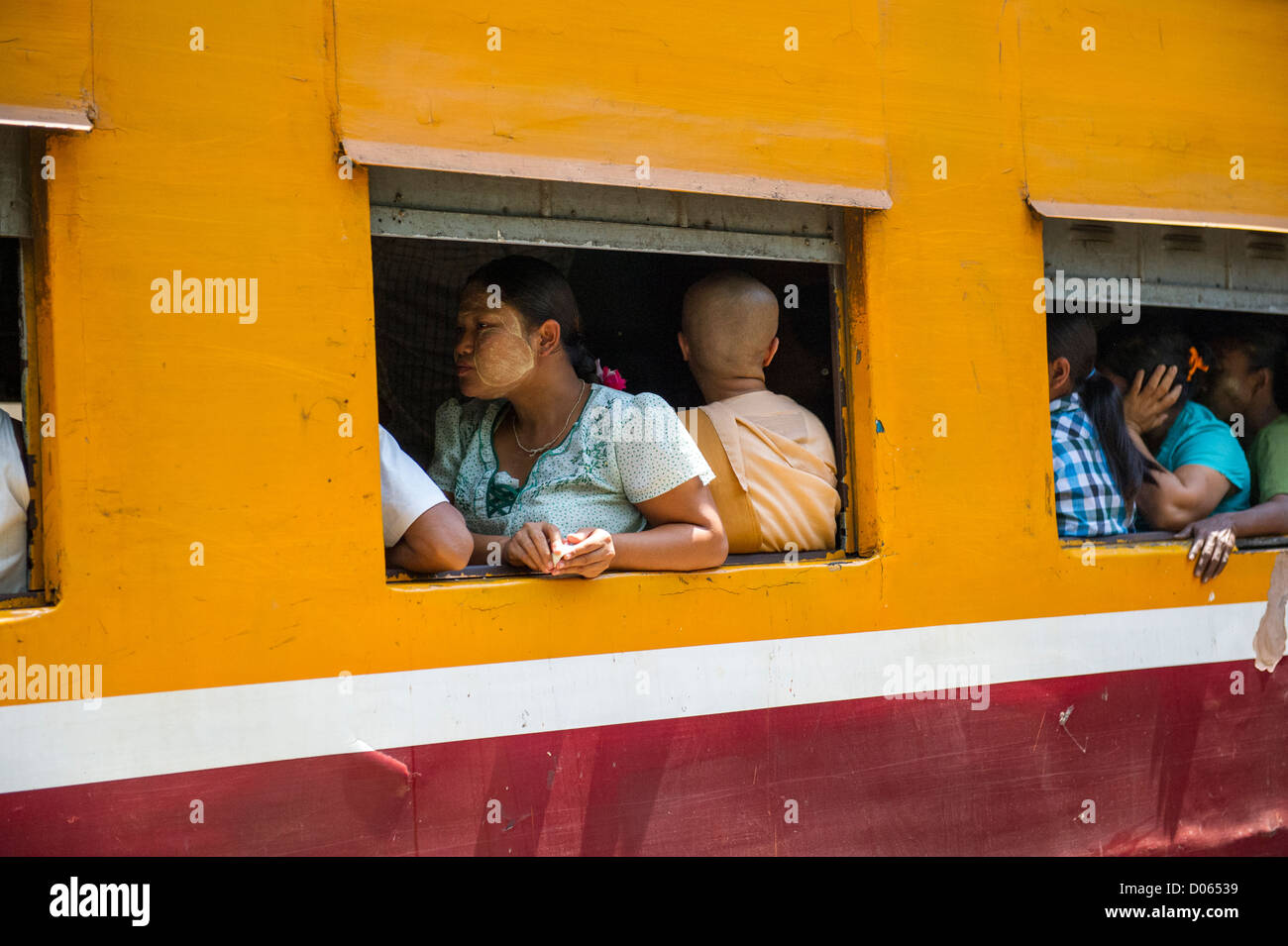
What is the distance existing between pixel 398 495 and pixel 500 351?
1.74 ft

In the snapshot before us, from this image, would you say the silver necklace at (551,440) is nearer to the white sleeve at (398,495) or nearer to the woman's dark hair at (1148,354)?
the white sleeve at (398,495)

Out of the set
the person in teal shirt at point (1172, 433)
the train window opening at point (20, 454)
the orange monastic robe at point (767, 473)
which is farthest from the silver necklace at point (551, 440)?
the person in teal shirt at point (1172, 433)

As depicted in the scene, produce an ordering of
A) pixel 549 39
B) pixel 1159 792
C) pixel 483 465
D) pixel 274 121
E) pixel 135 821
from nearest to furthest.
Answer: pixel 135 821, pixel 274 121, pixel 549 39, pixel 483 465, pixel 1159 792

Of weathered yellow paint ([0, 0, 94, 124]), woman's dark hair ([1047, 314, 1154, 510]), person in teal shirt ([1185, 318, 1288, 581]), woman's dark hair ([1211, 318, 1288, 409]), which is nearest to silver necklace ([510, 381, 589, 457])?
weathered yellow paint ([0, 0, 94, 124])

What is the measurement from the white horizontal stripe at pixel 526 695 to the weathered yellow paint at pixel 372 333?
47 mm

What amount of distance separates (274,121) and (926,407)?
1.77 metres

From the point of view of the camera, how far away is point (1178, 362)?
4.02 m

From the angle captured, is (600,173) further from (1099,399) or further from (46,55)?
(1099,399)

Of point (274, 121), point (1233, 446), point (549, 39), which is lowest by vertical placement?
point (1233, 446)

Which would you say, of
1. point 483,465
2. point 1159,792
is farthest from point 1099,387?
point 483,465

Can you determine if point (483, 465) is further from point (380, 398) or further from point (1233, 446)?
point (1233, 446)

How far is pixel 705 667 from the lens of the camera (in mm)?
2828

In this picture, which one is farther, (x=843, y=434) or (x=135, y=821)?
(x=843, y=434)

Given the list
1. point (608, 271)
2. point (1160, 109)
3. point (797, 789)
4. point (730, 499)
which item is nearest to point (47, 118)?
point (730, 499)
